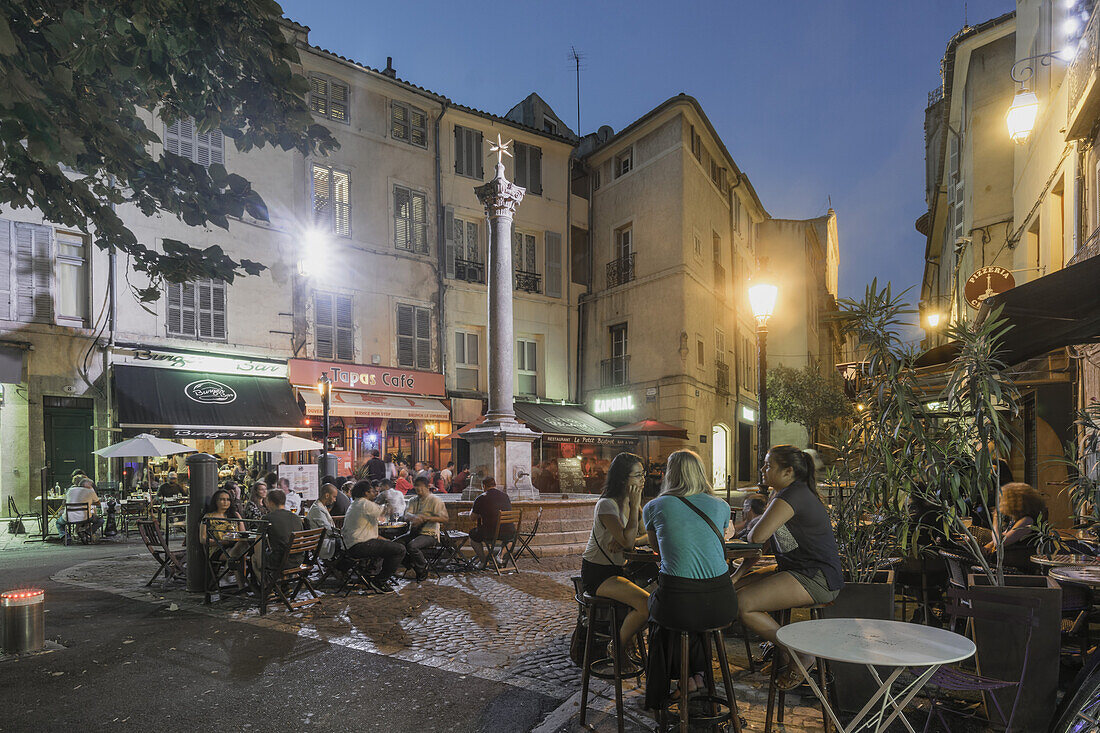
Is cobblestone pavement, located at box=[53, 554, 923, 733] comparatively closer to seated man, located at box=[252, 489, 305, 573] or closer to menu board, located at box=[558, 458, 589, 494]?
seated man, located at box=[252, 489, 305, 573]

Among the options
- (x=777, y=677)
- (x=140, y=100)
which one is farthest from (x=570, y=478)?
(x=140, y=100)

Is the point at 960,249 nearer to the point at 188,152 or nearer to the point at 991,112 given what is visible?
the point at 991,112

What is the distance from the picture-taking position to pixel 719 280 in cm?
2428

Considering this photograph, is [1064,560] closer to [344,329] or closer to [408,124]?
[344,329]

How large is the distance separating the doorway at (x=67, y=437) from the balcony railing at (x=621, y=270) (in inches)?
605

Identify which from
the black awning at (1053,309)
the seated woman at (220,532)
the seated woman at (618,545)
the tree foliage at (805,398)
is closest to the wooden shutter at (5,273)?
the seated woman at (220,532)

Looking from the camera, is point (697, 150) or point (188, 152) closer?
point (188, 152)

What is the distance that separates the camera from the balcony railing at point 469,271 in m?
21.0

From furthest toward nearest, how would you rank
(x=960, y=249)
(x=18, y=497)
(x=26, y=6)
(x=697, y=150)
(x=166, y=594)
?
(x=697, y=150)
(x=960, y=249)
(x=18, y=497)
(x=166, y=594)
(x=26, y=6)

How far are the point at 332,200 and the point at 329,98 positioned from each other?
2.83m

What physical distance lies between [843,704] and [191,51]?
5.85 m

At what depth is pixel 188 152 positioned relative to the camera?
16.8 metres

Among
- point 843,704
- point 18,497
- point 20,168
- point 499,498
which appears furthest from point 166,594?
point 18,497

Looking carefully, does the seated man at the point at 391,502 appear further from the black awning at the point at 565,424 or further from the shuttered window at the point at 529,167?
the shuttered window at the point at 529,167
